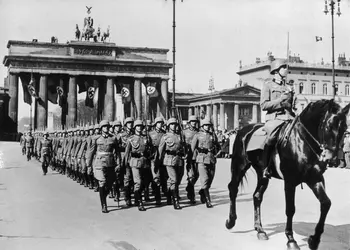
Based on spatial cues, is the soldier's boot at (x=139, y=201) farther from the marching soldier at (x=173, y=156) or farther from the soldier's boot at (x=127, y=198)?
the marching soldier at (x=173, y=156)

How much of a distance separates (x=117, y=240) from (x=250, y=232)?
7.40 ft

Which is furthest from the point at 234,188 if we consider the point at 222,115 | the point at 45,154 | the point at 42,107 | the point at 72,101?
the point at 222,115

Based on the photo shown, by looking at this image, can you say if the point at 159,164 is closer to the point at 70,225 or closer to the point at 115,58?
the point at 70,225

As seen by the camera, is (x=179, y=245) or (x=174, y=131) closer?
(x=179, y=245)

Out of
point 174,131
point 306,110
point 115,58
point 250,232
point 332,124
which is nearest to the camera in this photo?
point 332,124

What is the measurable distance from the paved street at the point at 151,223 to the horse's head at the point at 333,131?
1552 millimetres

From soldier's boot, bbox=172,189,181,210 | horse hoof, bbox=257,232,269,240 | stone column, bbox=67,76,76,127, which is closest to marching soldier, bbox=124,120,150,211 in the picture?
soldier's boot, bbox=172,189,181,210

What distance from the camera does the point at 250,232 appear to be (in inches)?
342

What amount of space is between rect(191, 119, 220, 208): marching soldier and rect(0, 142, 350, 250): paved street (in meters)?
0.61

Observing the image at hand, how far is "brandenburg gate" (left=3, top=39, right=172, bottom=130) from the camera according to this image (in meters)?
66.4

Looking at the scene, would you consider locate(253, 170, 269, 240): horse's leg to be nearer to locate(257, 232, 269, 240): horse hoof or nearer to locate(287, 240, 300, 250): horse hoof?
locate(257, 232, 269, 240): horse hoof

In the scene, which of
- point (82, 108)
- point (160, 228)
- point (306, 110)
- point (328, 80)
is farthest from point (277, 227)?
point (82, 108)

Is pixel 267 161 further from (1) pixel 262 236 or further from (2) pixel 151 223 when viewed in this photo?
(2) pixel 151 223

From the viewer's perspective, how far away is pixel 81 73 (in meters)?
69.8
